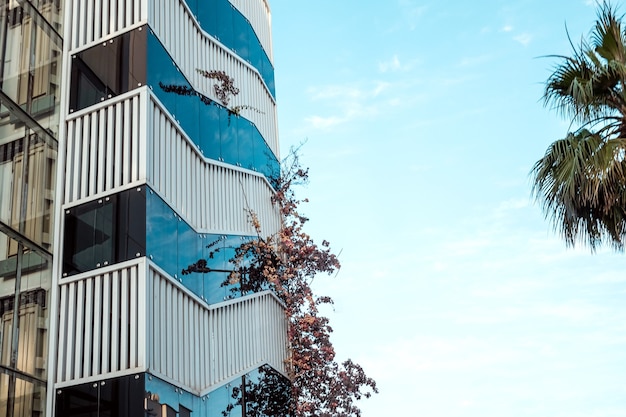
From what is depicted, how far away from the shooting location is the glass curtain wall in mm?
11188

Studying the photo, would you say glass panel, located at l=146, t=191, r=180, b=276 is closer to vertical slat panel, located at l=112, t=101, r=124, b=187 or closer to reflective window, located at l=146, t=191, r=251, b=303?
reflective window, located at l=146, t=191, r=251, b=303

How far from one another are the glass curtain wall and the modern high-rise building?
20 mm

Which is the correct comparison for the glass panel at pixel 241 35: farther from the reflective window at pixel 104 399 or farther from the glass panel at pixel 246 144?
the reflective window at pixel 104 399

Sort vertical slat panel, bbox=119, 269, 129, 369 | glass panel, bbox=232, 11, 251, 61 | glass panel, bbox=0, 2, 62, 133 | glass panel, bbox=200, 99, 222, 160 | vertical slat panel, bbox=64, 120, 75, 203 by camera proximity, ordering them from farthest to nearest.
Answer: glass panel, bbox=232, 11, 251, 61 → glass panel, bbox=200, 99, 222, 160 → vertical slat panel, bbox=64, 120, 75, 203 → glass panel, bbox=0, 2, 62, 133 → vertical slat panel, bbox=119, 269, 129, 369

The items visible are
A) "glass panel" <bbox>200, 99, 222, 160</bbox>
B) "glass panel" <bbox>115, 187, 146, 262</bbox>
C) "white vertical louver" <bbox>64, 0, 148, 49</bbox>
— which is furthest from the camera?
"glass panel" <bbox>200, 99, 222, 160</bbox>

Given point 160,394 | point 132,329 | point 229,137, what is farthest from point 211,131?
point 160,394

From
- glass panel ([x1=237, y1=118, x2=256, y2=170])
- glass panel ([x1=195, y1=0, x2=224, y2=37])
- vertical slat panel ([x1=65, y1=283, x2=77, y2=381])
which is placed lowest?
vertical slat panel ([x1=65, y1=283, x2=77, y2=381])

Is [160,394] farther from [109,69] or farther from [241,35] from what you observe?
[241,35]

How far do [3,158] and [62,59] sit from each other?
238cm

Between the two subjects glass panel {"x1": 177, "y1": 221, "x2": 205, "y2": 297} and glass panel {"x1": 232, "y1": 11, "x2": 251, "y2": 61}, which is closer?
glass panel {"x1": 177, "y1": 221, "x2": 205, "y2": 297}

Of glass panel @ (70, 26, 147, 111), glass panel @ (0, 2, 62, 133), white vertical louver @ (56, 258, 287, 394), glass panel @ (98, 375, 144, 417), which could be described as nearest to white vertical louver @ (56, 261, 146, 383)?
white vertical louver @ (56, 258, 287, 394)

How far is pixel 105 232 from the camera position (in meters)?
12.0

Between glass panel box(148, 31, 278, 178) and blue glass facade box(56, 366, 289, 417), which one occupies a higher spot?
glass panel box(148, 31, 278, 178)

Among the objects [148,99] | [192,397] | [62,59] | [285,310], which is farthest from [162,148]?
[285,310]
